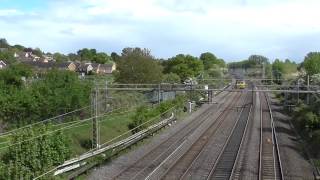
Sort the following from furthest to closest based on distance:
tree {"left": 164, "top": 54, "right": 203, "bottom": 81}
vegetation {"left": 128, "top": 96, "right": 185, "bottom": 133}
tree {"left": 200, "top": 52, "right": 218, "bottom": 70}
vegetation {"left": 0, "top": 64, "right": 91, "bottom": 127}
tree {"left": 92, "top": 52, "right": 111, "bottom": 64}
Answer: tree {"left": 92, "top": 52, "right": 111, "bottom": 64} < tree {"left": 200, "top": 52, "right": 218, "bottom": 70} < tree {"left": 164, "top": 54, "right": 203, "bottom": 81} < vegetation {"left": 128, "top": 96, "right": 185, "bottom": 133} < vegetation {"left": 0, "top": 64, "right": 91, "bottom": 127}

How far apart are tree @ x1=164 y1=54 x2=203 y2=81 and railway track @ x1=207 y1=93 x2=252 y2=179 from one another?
56.5 meters

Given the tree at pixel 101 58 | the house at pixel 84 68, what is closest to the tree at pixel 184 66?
the house at pixel 84 68

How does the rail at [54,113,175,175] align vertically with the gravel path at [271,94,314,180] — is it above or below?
above

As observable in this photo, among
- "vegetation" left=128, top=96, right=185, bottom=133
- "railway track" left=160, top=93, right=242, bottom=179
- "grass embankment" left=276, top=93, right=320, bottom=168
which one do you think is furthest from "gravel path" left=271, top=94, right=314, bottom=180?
"vegetation" left=128, top=96, right=185, bottom=133

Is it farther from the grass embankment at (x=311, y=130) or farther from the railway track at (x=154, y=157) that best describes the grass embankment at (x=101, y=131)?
the grass embankment at (x=311, y=130)

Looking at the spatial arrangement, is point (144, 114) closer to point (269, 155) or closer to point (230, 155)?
point (230, 155)

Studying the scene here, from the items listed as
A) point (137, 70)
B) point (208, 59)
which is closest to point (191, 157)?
point (137, 70)

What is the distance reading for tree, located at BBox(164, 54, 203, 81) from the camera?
10769cm

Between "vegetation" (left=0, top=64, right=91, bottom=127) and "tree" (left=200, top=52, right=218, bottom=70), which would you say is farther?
"tree" (left=200, top=52, right=218, bottom=70)

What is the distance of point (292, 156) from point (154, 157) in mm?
7852

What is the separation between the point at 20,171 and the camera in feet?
62.7

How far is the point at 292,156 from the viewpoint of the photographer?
31.8m

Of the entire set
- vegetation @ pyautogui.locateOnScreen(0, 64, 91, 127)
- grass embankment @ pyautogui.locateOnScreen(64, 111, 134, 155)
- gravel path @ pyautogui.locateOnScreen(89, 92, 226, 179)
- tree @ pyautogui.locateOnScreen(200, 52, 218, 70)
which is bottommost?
gravel path @ pyautogui.locateOnScreen(89, 92, 226, 179)

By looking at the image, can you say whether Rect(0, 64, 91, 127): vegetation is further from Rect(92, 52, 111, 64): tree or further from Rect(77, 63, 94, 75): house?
Rect(92, 52, 111, 64): tree
